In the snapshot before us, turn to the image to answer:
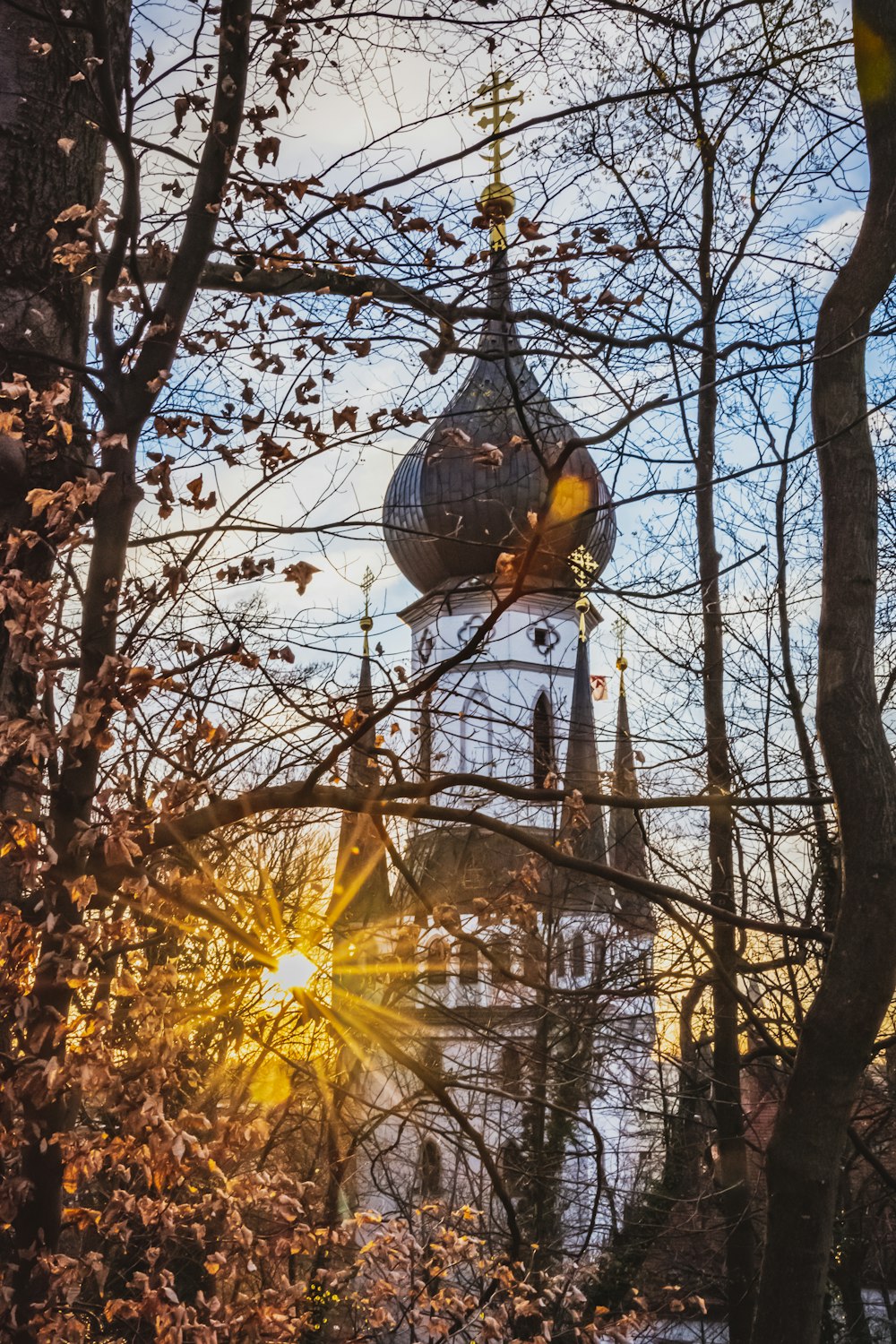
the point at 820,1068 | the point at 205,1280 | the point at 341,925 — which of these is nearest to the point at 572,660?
the point at 205,1280

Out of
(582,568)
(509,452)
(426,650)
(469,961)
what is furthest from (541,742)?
(509,452)

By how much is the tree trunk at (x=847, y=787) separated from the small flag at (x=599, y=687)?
82.2ft

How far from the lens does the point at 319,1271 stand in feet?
25.5

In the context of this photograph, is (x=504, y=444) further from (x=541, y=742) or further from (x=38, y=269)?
(x=541, y=742)

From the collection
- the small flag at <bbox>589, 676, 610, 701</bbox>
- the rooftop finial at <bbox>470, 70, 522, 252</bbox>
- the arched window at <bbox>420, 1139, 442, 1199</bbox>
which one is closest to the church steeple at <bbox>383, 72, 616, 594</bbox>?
the rooftop finial at <bbox>470, 70, 522, 252</bbox>

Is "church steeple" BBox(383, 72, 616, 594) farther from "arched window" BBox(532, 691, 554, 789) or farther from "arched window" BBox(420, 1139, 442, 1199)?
"arched window" BBox(420, 1139, 442, 1199)

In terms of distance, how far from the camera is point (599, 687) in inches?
1241

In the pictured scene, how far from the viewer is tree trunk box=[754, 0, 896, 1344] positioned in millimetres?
4812

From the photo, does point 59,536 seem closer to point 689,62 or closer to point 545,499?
point 545,499

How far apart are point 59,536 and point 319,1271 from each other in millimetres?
5532

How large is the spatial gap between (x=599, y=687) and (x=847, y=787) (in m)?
26.5

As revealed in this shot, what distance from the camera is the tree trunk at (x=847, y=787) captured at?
15.8ft

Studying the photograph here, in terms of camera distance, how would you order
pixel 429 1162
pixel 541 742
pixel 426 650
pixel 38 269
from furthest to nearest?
1. pixel 429 1162
2. pixel 541 742
3. pixel 426 650
4. pixel 38 269

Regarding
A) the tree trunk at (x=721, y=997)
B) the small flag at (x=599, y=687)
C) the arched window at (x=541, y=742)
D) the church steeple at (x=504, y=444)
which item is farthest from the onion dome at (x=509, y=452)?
the small flag at (x=599, y=687)
